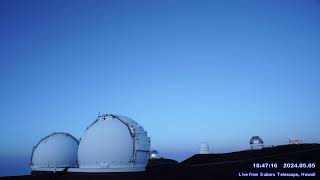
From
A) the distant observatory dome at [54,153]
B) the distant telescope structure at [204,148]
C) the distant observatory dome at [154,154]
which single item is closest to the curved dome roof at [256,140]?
the distant telescope structure at [204,148]

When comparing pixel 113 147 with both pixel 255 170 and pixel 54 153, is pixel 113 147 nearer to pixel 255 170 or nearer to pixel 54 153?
pixel 54 153

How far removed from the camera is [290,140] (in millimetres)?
36938

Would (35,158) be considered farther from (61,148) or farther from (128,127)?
(128,127)

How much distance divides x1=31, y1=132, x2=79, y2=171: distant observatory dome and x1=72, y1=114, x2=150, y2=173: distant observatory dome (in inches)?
124

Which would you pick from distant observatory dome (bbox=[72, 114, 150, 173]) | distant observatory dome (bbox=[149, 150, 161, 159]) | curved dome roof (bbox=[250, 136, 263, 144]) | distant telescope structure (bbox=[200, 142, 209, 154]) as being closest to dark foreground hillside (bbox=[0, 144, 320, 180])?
distant observatory dome (bbox=[72, 114, 150, 173])

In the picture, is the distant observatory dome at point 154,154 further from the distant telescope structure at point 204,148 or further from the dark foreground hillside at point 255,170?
the dark foreground hillside at point 255,170

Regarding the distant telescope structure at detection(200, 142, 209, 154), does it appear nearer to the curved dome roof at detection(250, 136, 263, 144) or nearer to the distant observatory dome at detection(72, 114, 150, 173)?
the curved dome roof at detection(250, 136, 263, 144)

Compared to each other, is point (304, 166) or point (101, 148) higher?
point (101, 148)

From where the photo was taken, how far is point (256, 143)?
40.3m

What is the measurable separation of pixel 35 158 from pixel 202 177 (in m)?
16.2

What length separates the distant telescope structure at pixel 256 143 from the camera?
40.1 metres

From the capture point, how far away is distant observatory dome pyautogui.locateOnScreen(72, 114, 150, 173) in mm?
25422

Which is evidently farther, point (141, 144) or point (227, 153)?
point (227, 153)

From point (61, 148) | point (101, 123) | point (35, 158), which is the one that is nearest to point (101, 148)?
point (101, 123)
